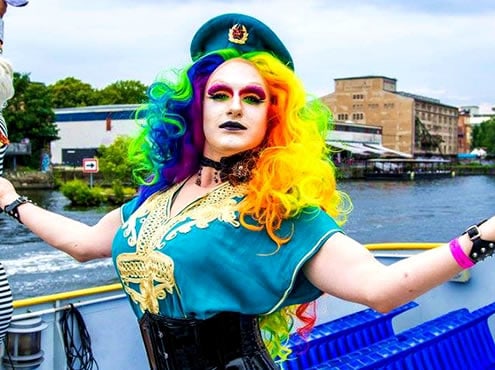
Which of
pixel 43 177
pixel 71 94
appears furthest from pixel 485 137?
pixel 43 177

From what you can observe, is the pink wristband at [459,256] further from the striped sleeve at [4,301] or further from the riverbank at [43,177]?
the riverbank at [43,177]

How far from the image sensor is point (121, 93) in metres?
73.1

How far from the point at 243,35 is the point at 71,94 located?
2877 inches

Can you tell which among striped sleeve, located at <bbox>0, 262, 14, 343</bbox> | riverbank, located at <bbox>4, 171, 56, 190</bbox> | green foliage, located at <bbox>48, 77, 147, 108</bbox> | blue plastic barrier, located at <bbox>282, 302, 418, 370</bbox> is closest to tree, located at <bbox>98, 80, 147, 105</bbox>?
green foliage, located at <bbox>48, 77, 147, 108</bbox>

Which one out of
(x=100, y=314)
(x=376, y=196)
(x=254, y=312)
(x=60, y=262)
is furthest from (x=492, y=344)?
(x=376, y=196)

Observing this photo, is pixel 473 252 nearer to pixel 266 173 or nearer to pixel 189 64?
pixel 266 173

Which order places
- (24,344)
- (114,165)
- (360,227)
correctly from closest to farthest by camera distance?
(24,344) → (360,227) → (114,165)

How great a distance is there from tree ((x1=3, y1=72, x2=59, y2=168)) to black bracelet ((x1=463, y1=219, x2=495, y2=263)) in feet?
172

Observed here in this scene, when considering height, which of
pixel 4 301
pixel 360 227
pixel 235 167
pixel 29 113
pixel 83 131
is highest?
pixel 29 113

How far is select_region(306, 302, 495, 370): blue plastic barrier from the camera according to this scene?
10.9 ft

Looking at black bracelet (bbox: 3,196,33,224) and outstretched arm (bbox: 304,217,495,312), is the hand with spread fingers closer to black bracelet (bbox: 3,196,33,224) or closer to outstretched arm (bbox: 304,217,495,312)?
outstretched arm (bbox: 304,217,495,312)

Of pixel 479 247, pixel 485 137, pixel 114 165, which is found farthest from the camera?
pixel 485 137

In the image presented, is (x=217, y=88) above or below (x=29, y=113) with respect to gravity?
below

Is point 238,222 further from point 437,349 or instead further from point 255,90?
point 437,349
